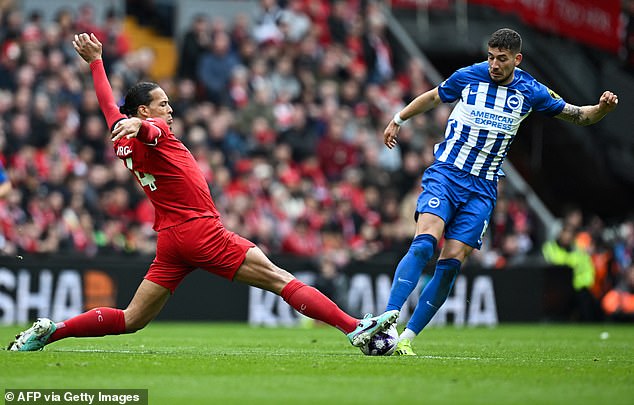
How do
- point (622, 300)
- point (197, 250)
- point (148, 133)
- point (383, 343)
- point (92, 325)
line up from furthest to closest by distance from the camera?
point (622, 300) < point (92, 325) < point (383, 343) < point (197, 250) < point (148, 133)

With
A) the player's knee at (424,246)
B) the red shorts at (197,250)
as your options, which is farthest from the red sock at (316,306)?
the player's knee at (424,246)

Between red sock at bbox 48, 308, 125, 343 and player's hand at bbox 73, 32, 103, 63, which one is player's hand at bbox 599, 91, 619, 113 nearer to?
player's hand at bbox 73, 32, 103, 63

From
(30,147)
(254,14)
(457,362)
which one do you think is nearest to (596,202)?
(254,14)

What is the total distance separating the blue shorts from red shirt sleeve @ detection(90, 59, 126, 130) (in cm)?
255

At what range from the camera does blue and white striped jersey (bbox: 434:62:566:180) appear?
973 cm

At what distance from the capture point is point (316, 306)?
8805 millimetres

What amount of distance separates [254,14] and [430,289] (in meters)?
15.5

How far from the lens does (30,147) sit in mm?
17797

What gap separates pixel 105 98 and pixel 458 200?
2.94 meters

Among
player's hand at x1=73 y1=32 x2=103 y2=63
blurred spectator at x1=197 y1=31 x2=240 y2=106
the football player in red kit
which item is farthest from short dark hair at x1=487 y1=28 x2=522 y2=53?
blurred spectator at x1=197 y1=31 x2=240 y2=106

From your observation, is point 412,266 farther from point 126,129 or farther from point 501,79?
Result: point 126,129

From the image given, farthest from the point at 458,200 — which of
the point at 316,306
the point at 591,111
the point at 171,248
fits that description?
the point at 171,248

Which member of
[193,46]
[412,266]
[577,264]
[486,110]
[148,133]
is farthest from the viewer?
[193,46]

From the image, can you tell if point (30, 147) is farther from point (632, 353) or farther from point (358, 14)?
point (632, 353)
